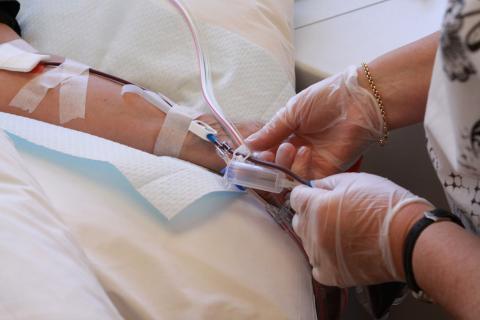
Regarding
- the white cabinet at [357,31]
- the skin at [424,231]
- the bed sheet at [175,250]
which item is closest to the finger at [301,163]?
the skin at [424,231]

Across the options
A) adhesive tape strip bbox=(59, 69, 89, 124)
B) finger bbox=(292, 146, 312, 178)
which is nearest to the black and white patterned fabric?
finger bbox=(292, 146, 312, 178)

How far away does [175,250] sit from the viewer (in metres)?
0.64

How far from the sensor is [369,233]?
1.98ft

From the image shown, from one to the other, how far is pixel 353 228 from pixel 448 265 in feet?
0.45

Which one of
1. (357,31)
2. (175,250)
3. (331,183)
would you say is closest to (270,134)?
(331,183)

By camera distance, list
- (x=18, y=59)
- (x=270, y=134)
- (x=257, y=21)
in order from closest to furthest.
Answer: (x=270, y=134) < (x=18, y=59) < (x=257, y=21)

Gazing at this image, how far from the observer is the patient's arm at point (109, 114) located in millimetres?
882

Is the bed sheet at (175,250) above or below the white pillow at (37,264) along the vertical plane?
below

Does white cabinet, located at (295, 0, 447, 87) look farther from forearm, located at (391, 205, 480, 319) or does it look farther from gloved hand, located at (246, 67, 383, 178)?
forearm, located at (391, 205, 480, 319)

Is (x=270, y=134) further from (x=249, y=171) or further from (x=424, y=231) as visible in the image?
(x=424, y=231)

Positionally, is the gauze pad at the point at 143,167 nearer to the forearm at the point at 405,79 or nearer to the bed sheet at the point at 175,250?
the bed sheet at the point at 175,250

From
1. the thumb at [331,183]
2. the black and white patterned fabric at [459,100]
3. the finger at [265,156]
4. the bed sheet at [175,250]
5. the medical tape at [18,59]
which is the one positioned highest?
the black and white patterned fabric at [459,100]

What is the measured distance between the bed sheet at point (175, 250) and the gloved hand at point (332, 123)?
157 millimetres

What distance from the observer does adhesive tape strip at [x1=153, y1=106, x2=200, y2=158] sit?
33.2 inches
